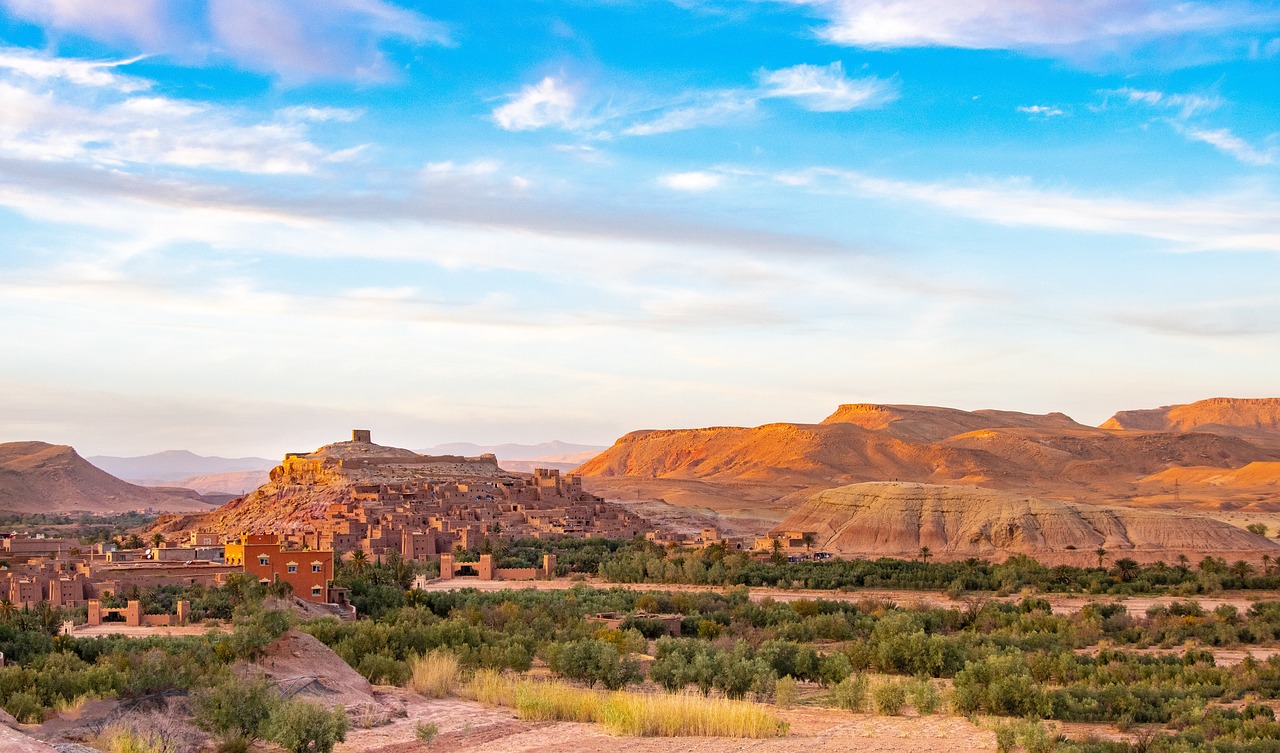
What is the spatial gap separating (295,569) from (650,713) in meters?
22.8

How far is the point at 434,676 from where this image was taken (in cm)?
2195

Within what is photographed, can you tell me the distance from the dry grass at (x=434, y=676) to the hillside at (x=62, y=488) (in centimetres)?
13204

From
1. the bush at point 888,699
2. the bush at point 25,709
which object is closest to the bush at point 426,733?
the bush at point 25,709

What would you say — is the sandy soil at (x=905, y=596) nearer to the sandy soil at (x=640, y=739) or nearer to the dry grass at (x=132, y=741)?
the sandy soil at (x=640, y=739)

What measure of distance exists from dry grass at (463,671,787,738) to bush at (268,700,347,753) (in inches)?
150

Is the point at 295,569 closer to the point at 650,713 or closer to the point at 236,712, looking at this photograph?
the point at 236,712

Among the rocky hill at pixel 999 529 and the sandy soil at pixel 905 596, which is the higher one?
the rocky hill at pixel 999 529

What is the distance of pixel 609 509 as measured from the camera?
90.1 metres

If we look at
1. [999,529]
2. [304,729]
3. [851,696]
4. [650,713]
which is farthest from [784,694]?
[999,529]

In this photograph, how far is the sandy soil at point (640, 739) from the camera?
17062mm

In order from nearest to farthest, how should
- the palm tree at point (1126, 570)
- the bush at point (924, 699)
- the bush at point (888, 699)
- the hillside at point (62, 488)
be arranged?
the bush at point (924, 699) → the bush at point (888, 699) → the palm tree at point (1126, 570) → the hillside at point (62, 488)

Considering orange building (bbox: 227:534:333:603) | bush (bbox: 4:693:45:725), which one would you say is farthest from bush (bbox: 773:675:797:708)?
orange building (bbox: 227:534:333:603)

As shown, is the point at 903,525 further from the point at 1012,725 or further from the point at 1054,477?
the point at 1054,477

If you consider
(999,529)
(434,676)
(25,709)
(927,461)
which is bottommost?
(434,676)
